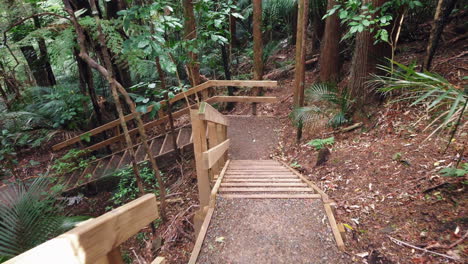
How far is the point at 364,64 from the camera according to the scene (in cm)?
436

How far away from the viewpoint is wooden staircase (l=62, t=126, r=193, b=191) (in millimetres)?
5895

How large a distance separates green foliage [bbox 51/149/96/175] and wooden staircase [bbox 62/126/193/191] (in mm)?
182

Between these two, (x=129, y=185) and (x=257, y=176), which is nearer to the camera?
(x=257, y=176)

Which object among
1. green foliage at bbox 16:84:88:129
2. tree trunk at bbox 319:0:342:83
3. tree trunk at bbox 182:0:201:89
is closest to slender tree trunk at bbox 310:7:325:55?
tree trunk at bbox 319:0:342:83

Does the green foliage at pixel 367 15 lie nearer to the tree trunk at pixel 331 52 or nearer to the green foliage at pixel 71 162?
the tree trunk at pixel 331 52

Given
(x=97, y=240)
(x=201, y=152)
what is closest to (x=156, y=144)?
(x=201, y=152)

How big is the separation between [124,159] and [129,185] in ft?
2.87

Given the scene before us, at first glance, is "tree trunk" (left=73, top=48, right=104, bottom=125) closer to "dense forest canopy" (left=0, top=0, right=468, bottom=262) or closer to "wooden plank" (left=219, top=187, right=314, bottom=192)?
"dense forest canopy" (left=0, top=0, right=468, bottom=262)

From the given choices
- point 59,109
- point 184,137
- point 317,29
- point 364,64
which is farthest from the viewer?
point 317,29

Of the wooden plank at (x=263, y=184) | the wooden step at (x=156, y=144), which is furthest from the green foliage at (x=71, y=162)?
the wooden plank at (x=263, y=184)

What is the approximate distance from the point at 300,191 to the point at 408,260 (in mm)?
1193

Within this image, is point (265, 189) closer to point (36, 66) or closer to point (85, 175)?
point (85, 175)

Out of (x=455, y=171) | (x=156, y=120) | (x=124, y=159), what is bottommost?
(x=124, y=159)

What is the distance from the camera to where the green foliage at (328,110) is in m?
4.79
